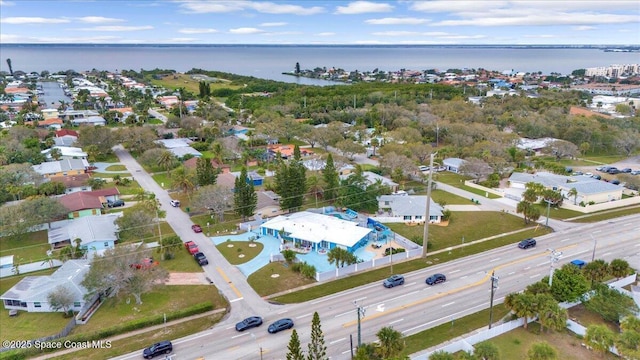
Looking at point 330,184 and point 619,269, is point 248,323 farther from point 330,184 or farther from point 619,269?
point 619,269

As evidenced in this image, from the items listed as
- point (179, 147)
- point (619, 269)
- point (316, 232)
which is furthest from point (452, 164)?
point (179, 147)

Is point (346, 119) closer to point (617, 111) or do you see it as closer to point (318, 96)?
point (318, 96)

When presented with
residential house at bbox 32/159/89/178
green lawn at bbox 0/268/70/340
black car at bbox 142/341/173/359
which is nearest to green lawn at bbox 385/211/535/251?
black car at bbox 142/341/173/359

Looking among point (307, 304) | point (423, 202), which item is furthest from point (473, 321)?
point (423, 202)

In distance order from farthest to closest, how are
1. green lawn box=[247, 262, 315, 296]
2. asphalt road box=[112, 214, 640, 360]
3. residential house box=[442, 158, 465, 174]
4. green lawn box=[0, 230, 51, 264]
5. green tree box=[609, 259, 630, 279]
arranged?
1. residential house box=[442, 158, 465, 174]
2. green lawn box=[0, 230, 51, 264]
3. green lawn box=[247, 262, 315, 296]
4. green tree box=[609, 259, 630, 279]
5. asphalt road box=[112, 214, 640, 360]

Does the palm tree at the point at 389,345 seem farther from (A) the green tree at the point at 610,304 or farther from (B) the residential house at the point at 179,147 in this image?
(B) the residential house at the point at 179,147

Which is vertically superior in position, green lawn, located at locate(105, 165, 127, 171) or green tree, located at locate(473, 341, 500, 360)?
green lawn, located at locate(105, 165, 127, 171)

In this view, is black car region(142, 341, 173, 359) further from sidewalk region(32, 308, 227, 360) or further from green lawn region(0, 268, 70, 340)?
green lawn region(0, 268, 70, 340)
